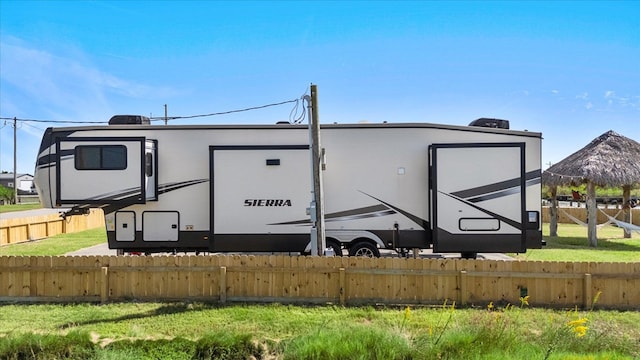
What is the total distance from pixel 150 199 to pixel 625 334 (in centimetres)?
907

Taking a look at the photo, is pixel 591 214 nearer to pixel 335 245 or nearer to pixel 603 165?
pixel 603 165

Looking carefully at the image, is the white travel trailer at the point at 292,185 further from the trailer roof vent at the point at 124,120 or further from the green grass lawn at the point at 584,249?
the green grass lawn at the point at 584,249

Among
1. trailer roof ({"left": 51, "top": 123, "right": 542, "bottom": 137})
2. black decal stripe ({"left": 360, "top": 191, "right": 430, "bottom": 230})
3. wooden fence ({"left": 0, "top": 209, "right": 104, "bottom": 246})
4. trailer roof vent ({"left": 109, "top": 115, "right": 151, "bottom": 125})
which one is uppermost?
trailer roof vent ({"left": 109, "top": 115, "right": 151, "bottom": 125})

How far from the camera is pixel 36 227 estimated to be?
1631 centimetres

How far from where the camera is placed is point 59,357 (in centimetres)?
524

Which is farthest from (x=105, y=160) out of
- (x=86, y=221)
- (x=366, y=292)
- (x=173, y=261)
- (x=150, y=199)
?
(x=86, y=221)

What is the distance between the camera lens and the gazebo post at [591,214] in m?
14.8

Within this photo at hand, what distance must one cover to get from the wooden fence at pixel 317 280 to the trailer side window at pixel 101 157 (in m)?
2.18

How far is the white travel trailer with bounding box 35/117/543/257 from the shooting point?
8719 millimetres

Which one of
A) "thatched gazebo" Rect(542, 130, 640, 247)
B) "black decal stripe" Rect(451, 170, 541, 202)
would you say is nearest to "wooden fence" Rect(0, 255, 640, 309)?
"black decal stripe" Rect(451, 170, 541, 202)

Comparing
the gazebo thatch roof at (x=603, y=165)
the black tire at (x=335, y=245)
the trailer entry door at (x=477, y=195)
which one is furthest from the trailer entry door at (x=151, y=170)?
the gazebo thatch roof at (x=603, y=165)

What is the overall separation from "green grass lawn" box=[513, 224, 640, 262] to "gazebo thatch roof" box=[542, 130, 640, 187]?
2359mm

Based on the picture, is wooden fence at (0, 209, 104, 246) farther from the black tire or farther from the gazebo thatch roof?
the gazebo thatch roof

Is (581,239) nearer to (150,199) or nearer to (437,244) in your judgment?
(437,244)
